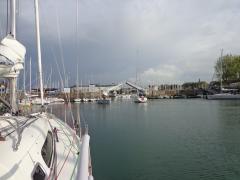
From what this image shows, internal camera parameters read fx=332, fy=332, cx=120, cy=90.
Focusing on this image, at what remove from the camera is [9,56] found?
820 centimetres

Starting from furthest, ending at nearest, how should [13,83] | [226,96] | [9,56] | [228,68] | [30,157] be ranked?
[228,68], [226,96], [13,83], [9,56], [30,157]

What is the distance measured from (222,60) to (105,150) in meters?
144

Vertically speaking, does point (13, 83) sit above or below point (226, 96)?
below

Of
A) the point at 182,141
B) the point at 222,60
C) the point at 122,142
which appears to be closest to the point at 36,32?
the point at 122,142

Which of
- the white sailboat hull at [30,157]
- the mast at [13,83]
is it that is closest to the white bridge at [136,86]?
the mast at [13,83]

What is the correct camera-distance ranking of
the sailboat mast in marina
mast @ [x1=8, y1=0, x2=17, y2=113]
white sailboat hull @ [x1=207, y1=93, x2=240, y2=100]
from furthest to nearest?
white sailboat hull @ [x1=207, y1=93, x2=240, y2=100] < mast @ [x1=8, y1=0, x2=17, y2=113] < the sailboat mast in marina

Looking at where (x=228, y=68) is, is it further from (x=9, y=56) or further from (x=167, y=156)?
(x=9, y=56)

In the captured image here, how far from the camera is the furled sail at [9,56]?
8078mm

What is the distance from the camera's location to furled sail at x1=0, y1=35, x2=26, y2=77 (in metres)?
8.08

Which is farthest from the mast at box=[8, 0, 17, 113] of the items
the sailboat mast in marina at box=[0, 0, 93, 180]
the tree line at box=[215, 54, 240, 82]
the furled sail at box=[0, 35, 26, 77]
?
the tree line at box=[215, 54, 240, 82]

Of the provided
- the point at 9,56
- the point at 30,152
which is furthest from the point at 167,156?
the point at 30,152

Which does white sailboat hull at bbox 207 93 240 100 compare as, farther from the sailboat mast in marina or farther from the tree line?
the sailboat mast in marina

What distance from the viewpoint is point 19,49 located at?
873cm

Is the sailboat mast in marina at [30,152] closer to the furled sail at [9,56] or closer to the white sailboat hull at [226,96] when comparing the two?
the furled sail at [9,56]
